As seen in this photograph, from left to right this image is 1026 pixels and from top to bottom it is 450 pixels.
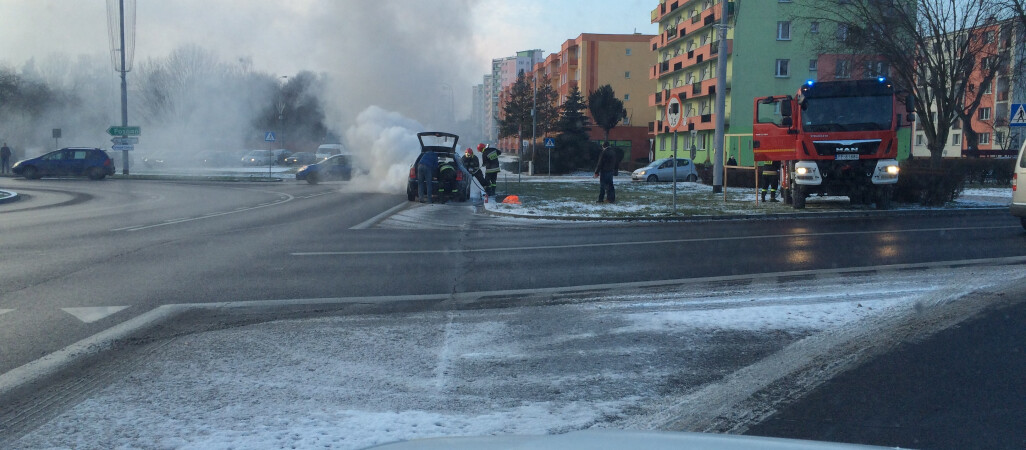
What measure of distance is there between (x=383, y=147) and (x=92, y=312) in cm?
2513

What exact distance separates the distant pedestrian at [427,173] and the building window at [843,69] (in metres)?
18.2

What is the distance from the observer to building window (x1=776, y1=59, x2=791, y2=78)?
172ft

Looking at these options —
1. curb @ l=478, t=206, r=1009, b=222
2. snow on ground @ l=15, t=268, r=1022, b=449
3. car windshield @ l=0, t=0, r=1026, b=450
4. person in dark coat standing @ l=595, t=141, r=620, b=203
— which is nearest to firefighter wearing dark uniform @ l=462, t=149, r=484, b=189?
car windshield @ l=0, t=0, r=1026, b=450

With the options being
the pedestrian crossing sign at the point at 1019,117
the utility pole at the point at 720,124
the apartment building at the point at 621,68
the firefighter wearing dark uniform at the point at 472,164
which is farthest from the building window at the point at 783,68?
the firefighter wearing dark uniform at the point at 472,164

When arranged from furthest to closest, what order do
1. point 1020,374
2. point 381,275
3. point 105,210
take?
point 105,210 → point 381,275 → point 1020,374

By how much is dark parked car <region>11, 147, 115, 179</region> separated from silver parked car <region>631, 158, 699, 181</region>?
26.9 meters

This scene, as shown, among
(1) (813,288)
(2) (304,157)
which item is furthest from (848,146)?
(2) (304,157)

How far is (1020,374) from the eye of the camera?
16.9 feet

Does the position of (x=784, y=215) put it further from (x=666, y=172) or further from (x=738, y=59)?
(x=738, y=59)

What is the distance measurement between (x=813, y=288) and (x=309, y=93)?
34411 millimetres

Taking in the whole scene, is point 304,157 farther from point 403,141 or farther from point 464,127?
point 403,141

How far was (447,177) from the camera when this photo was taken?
918 inches

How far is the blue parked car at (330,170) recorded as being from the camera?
36781mm

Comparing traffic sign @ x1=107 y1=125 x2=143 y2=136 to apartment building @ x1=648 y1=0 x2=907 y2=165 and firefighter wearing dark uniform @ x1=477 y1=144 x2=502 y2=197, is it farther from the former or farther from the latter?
apartment building @ x1=648 y1=0 x2=907 y2=165
